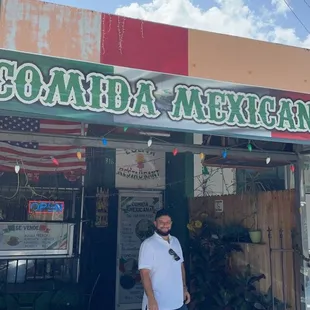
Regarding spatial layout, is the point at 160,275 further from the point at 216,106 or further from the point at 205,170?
the point at 205,170

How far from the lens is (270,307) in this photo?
206 inches

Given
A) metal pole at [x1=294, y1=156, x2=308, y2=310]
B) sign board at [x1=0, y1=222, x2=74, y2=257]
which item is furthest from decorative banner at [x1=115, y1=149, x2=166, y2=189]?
metal pole at [x1=294, y1=156, x2=308, y2=310]

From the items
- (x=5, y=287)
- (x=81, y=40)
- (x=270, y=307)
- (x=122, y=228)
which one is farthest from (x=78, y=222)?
(x=81, y=40)

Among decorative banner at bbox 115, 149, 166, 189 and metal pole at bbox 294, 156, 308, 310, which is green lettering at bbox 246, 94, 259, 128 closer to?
metal pole at bbox 294, 156, 308, 310

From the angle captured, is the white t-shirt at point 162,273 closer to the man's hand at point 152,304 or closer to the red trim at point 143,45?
the man's hand at point 152,304

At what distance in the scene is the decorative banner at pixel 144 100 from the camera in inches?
127

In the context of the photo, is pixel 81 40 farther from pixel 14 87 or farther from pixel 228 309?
pixel 228 309

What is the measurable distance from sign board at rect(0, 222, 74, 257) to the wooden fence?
9.32 ft

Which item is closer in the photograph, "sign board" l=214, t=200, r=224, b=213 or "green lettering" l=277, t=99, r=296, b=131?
"green lettering" l=277, t=99, r=296, b=131

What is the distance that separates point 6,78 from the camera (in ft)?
10.4

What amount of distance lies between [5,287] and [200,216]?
3477mm

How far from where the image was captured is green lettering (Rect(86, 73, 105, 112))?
3.43 metres

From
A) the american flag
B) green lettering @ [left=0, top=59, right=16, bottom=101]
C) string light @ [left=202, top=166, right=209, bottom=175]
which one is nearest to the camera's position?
green lettering @ [left=0, top=59, right=16, bottom=101]

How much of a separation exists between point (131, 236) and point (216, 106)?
156 inches
